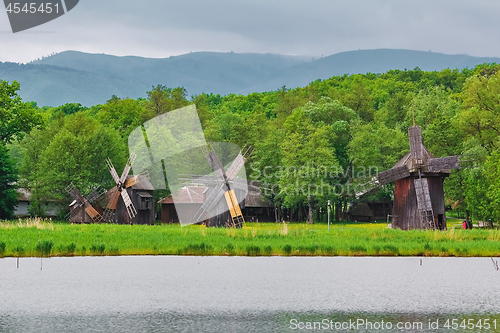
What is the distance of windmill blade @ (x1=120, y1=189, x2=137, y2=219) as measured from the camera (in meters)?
57.2

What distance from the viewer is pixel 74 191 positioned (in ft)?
193

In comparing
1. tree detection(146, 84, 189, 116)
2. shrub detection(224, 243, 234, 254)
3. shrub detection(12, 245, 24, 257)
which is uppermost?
tree detection(146, 84, 189, 116)

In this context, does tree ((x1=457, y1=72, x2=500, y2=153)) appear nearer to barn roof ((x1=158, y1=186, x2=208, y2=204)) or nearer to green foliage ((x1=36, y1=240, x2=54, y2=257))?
barn roof ((x1=158, y1=186, x2=208, y2=204))

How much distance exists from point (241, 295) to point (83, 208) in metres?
44.8

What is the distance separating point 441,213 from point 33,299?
34.3 m

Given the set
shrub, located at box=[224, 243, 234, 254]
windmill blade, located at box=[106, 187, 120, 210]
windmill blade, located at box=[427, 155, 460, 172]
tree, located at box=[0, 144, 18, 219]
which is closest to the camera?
shrub, located at box=[224, 243, 234, 254]

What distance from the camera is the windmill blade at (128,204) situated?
57.2 m

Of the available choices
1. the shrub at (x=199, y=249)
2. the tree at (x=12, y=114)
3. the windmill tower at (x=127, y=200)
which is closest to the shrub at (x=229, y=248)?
the shrub at (x=199, y=249)

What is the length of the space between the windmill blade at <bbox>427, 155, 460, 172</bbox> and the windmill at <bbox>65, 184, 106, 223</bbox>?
103ft

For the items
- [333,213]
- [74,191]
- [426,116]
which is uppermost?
[426,116]

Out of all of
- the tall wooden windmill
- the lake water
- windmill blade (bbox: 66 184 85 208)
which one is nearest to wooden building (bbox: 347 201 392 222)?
the tall wooden windmill

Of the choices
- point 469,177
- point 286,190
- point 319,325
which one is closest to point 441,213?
point 469,177

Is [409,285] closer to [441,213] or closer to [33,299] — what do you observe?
[33,299]

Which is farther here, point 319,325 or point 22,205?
point 22,205
